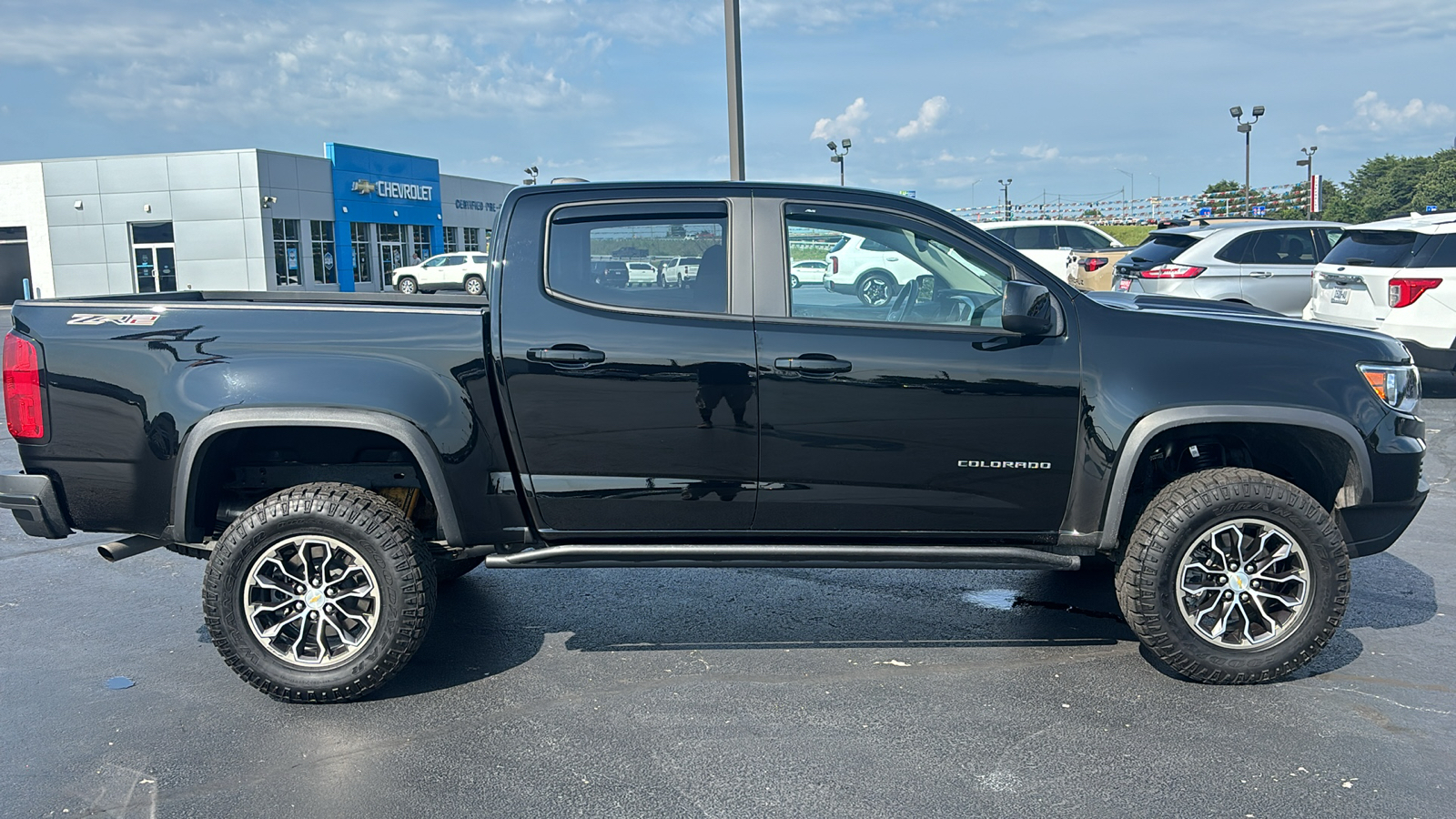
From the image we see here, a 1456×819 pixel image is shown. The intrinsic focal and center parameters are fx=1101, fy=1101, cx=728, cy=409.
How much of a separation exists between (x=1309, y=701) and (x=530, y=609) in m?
3.31

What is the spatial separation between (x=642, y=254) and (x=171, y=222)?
45.3 metres

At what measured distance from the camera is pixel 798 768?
3527 millimetres

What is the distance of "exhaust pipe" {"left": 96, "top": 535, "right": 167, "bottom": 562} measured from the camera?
13.9 ft

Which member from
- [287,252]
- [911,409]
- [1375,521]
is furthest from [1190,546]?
[287,252]

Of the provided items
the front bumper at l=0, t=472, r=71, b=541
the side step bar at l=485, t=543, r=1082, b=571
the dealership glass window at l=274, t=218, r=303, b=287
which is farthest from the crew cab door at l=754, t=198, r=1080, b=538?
the dealership glass window at l=274, t=218, r=303, b=287

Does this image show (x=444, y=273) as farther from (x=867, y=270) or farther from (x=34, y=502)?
(x=867, y=270)

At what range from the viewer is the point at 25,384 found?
13.4ft

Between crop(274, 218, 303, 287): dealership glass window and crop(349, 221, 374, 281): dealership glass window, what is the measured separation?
3.47 meters

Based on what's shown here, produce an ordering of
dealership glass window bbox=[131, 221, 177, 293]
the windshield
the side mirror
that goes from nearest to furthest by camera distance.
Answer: the side mirror → the windshield → dealership glass window bbox=[131, 221, 177, 293]

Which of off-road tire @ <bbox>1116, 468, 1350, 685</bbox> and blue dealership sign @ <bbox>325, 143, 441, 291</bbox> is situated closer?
off-road tire @ <bbox>1116, 468, 1350, 685</bbox>

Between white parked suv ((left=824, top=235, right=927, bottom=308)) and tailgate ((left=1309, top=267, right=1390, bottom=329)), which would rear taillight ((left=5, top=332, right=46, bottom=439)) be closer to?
white parked suv ((left=824, top=235, right=927, bottom=308))

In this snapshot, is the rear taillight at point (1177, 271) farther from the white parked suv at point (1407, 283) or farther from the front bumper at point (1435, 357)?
the front bumper at point (1435, 357)

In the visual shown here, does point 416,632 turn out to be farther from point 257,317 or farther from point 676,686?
point 257,317

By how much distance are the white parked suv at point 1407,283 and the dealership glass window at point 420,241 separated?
159 ft
